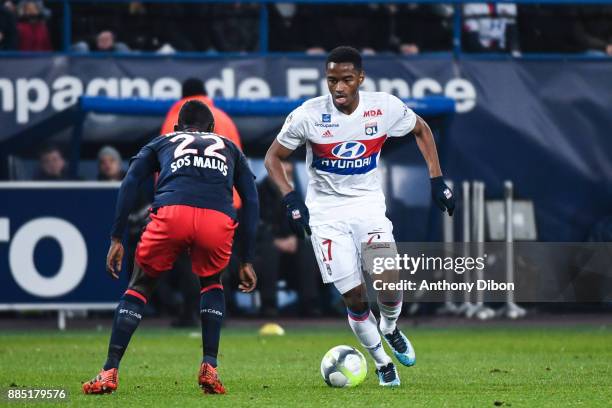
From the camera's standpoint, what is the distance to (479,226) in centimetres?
1695

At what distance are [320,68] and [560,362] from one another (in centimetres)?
636

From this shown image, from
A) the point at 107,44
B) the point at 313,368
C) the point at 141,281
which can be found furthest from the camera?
the point at 107,44

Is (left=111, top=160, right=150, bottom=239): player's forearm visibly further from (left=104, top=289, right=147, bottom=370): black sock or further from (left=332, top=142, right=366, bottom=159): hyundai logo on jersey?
(left=332, top=142, right=366, bottom=159): hyundai logo on jersey

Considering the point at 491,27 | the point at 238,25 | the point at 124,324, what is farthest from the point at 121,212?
the point at 491,27

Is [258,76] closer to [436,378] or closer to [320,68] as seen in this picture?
[320,68]

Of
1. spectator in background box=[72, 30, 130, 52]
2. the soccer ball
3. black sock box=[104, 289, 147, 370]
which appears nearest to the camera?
black sock box=[104, 289, 147, 370]

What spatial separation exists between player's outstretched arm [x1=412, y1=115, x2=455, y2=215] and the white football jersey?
14 cm

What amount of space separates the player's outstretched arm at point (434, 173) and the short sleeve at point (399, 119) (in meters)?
0.08

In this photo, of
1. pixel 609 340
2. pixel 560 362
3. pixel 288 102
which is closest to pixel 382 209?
pixel 560 362

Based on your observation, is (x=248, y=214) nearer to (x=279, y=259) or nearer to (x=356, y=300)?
(x=356, y=300)

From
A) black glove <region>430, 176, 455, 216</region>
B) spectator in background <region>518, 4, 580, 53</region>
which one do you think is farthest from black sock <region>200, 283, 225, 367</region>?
spectator in background <region>518, 4, 580, 53</region>

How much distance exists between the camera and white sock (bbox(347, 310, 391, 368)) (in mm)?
9492

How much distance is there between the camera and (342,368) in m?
9.43

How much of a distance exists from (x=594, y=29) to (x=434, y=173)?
8.91 metres
